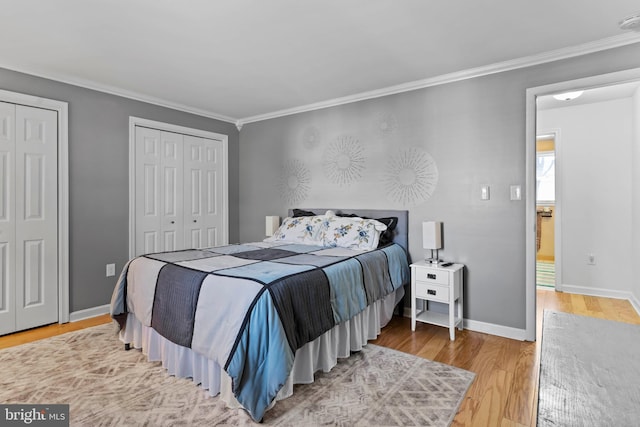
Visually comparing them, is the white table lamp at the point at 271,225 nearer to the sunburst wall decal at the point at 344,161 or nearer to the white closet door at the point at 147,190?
the sunburst wall decal at the point at 344,161

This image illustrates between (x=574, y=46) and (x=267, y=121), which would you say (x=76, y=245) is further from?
(x=574, y=46)

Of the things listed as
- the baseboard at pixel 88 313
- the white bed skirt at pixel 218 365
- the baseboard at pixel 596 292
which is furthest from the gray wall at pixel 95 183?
the baseboard at pixel 596 292

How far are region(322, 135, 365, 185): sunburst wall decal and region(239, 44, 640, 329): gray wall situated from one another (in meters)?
0.03

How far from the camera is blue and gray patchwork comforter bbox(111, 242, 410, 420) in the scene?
5.82 ft

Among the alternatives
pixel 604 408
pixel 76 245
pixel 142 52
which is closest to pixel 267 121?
pixel 142 52

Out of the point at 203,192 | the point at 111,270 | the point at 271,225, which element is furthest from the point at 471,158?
the point at 111,270

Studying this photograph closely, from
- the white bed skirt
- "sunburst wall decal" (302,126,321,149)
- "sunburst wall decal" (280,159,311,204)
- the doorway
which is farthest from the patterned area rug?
"sunburst wall decal" (302,126,321,149)

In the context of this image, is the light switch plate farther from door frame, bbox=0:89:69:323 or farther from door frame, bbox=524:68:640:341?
door frame, bbox=0:89:69:323

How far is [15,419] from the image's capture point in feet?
5.95

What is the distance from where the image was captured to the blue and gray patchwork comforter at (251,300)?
69.8 inches

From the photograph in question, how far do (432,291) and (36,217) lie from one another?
3.76m

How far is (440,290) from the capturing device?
9.71 ft

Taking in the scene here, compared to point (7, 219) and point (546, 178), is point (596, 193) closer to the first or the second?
point (546, 178)

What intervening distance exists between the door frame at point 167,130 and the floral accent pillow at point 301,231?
1359 mm
